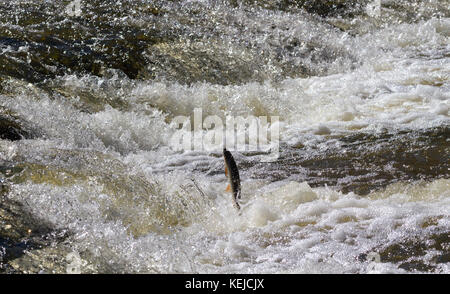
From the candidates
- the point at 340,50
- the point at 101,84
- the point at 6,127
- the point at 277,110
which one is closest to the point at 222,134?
the point at 277,110

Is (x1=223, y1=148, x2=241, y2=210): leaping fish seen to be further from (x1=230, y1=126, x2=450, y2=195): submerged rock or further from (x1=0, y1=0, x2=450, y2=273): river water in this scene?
(x1=230, y1=126, x2=450, y2=195): submerged rock

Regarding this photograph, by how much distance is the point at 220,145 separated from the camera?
220 inches

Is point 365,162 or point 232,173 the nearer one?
point 232,173

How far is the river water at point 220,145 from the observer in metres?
3.36

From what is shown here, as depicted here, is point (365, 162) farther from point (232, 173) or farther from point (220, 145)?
point (232, 173)

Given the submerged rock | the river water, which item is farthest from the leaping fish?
the submerged rock

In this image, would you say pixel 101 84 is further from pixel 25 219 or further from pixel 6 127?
pixel 25 219

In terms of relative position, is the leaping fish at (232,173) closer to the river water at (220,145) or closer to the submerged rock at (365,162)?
the river water at (220,145)

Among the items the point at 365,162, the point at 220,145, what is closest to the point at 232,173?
the point at 365,162

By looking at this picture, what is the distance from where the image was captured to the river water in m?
3.36

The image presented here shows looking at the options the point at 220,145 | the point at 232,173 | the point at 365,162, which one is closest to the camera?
the point at 232,173

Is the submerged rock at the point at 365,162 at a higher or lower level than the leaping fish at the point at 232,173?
lower

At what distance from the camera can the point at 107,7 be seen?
814 cm

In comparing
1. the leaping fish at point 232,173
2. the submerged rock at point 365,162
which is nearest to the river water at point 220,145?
the submerged rock at point 365,162
